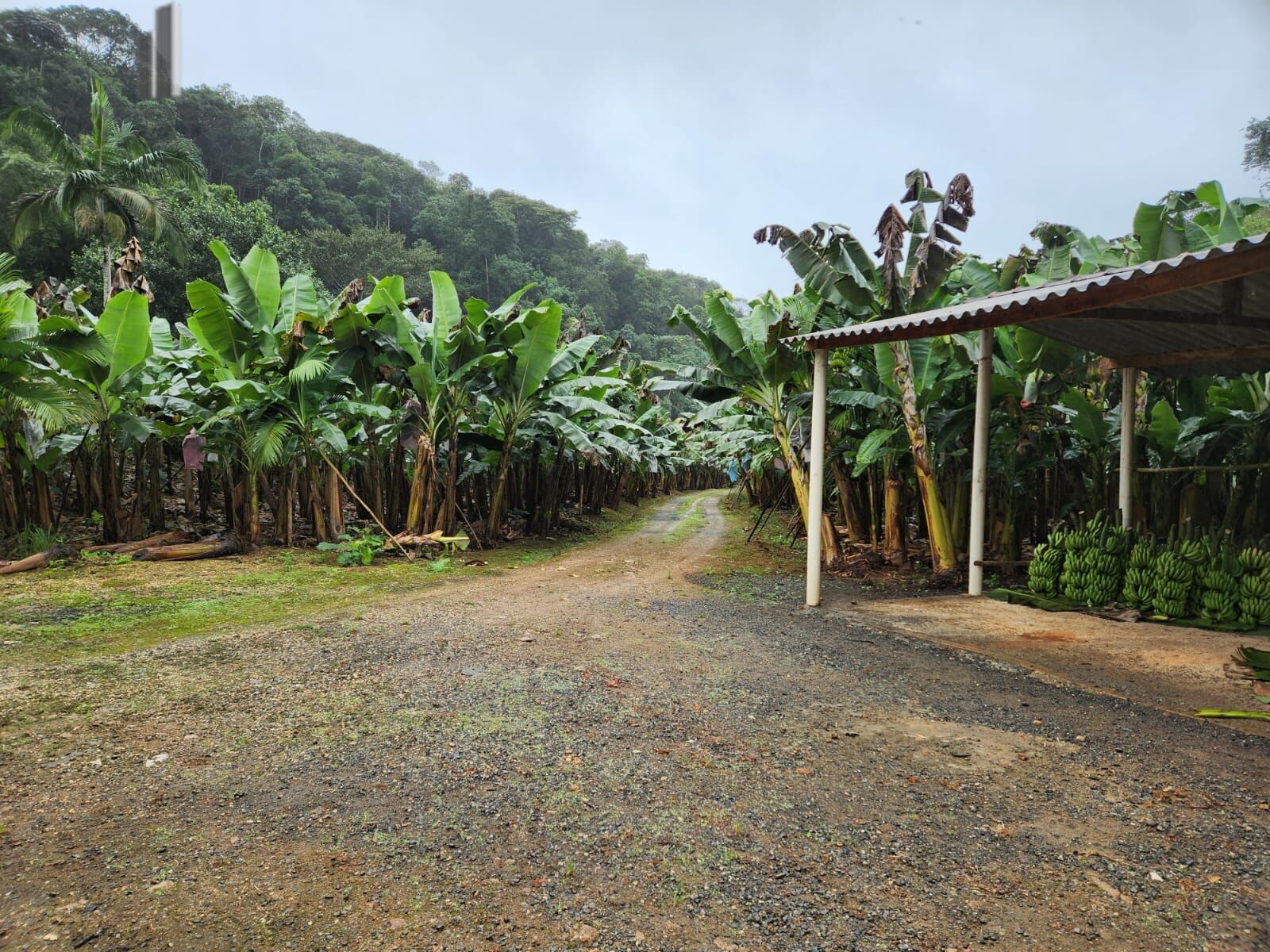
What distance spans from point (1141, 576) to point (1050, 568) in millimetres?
863

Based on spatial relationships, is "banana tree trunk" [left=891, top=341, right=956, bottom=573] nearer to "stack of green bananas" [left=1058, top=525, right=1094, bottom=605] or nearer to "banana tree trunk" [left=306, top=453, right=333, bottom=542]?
"stack of green bananas" [left=1058, top=525, right=1094, bottom=605]

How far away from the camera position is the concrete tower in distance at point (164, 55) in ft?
15.2

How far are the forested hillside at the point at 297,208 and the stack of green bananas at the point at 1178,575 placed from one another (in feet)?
A: 59.2

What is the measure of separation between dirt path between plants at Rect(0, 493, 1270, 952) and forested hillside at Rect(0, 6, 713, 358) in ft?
62.0

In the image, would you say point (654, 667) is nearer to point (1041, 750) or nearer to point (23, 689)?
point (1041, 750)

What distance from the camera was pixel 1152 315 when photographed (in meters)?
6.14

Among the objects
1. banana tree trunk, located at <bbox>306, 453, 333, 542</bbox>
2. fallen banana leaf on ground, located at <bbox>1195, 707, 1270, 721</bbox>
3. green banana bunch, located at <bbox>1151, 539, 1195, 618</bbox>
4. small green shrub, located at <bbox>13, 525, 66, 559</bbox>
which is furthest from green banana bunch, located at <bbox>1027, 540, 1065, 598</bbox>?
small green shrub, located at <bbox>13, 525, 66, 559</bbox>

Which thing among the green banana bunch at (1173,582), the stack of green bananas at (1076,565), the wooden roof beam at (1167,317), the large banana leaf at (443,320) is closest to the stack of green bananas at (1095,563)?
the stack of green bananas at (1076,565)

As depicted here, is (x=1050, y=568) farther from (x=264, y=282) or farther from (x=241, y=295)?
(x=241, y=295)

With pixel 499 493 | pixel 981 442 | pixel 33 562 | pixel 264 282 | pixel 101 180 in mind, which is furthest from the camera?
pixel 101 180

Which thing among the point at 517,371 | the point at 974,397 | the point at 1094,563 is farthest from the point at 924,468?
the point at 517,371

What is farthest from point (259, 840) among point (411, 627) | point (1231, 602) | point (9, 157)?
point (9, 157)

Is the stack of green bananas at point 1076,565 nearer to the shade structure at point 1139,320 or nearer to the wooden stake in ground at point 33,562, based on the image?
the shade structure at point 1139,320

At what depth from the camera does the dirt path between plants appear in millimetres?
2266
